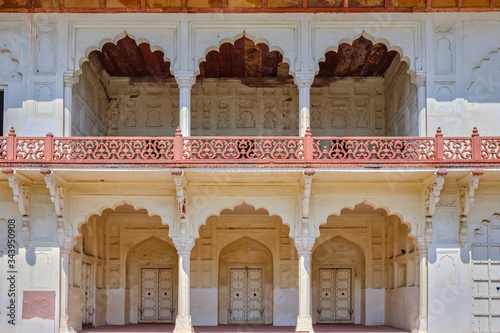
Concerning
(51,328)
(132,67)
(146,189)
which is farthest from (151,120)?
(51,328)

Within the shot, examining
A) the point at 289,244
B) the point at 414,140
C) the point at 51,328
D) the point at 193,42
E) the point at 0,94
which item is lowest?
the point at 51,328

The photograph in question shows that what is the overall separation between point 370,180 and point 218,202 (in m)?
3.36

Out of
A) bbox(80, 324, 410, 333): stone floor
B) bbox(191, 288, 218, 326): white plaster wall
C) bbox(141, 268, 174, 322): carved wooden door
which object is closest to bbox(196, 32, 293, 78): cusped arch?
bbox(141, 268, 174, 322): carved wooden door

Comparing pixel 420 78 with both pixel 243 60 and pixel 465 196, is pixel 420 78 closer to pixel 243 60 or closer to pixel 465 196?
pixel 465 196

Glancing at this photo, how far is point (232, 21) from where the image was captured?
52.5 feet

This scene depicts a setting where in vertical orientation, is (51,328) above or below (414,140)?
below

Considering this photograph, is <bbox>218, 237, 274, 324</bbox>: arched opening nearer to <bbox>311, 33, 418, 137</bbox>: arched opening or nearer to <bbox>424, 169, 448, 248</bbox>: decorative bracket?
<bbox>311, 33, 418, 137</bbox>: arched opening

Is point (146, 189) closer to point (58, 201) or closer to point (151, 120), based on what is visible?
point (58, 201)

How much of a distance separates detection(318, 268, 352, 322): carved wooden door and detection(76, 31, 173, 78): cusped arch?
22.8ft

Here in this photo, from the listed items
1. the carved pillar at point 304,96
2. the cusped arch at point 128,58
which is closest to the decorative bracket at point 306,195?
the carved pillar at point 304,96

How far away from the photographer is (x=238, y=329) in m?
17.6

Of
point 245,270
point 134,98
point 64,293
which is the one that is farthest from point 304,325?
point 134,98

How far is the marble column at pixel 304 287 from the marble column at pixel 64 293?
4915 millimetres

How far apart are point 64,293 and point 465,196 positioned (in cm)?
878
